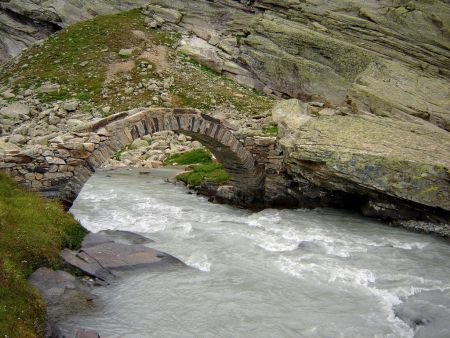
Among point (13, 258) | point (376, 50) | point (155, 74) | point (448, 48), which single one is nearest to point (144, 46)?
point (155, 74)

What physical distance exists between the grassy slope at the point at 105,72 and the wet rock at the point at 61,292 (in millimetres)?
25715

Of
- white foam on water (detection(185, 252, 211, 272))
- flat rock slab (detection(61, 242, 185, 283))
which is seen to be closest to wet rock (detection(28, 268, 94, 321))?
flat rock slab (detection(61, 242, 185, 283))

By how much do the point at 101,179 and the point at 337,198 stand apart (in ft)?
46.7

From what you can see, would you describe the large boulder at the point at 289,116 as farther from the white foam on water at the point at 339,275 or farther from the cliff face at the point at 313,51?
the white foam on water at the point at 339,275

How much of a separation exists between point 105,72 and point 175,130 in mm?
23148

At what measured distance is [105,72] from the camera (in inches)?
1523

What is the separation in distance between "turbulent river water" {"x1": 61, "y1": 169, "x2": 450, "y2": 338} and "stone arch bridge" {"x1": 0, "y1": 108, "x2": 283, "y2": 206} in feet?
7.38

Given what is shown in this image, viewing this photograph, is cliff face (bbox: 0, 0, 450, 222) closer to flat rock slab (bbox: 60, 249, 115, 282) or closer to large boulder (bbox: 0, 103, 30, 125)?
large boulder (bbox: 0, 103, 30, 125)

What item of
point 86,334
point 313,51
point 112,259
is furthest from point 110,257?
point 313,51

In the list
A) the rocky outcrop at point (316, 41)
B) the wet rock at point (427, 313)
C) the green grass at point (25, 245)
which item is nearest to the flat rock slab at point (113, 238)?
the green grass at point (25, 245)

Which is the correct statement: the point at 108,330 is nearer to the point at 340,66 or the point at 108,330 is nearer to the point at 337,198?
the point at 337,198

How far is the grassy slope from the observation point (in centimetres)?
3625

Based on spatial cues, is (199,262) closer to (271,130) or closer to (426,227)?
(426,227)

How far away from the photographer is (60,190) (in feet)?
48.3
